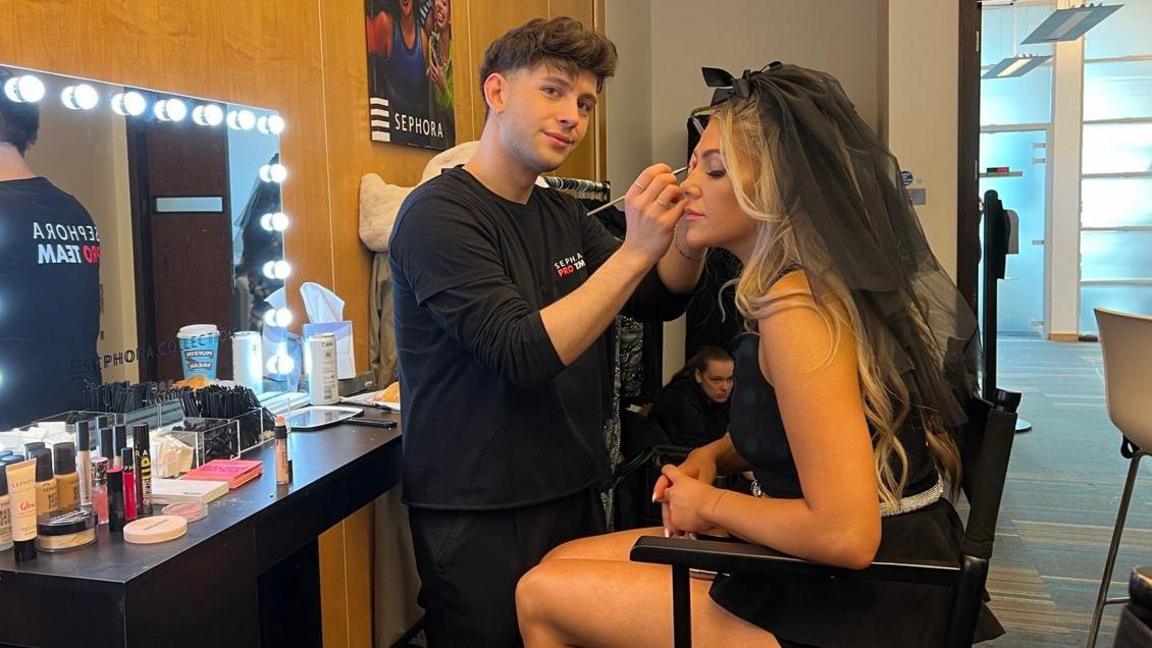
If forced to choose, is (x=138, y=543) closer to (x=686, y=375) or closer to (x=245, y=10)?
(x=245, y=10)

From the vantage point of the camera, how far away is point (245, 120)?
5.89 ft

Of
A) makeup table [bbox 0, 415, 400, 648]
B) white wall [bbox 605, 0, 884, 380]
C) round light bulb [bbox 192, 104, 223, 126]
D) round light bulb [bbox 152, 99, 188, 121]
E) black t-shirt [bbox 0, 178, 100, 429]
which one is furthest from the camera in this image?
white wall [bbox 605, 0, 884, 380]

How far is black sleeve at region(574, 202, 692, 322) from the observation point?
5.59 ft

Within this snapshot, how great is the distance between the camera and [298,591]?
5.79ft

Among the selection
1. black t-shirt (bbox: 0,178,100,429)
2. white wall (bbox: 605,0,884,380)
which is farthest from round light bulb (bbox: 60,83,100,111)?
white wall (bbox: 605,0,884,380)

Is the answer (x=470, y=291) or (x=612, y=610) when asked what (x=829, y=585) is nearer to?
(x=612, y=610)

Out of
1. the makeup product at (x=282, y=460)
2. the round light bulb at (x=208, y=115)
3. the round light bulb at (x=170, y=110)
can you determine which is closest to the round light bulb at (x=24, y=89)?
the round light bulb at (x=170, y=110)

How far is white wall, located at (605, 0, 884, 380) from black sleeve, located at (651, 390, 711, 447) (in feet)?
6.86

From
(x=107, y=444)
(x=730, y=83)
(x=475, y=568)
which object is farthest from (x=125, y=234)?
(x=730, y=83)

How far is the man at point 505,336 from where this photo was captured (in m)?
1.33

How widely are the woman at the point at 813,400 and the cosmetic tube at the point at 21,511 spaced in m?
0.64

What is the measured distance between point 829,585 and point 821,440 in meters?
0.23

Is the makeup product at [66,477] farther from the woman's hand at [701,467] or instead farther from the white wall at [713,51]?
the white wall at [713,51]

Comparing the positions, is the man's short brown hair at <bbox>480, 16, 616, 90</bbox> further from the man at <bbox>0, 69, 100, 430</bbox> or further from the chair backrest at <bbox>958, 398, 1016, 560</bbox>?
the chair backrest at <bbox>958, 398, 1016, 560</bbox>
